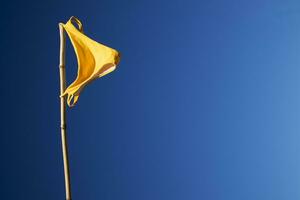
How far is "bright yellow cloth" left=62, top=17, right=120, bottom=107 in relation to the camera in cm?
37

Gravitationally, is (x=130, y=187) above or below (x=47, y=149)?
below

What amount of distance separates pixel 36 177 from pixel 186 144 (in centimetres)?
51

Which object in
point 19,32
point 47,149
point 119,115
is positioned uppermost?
point 19,32

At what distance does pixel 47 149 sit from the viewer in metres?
1.11

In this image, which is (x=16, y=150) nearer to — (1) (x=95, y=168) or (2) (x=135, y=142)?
(1) (x=95, y=168)

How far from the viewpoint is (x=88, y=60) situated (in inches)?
15.2

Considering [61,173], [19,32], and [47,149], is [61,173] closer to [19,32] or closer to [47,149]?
[47,149]

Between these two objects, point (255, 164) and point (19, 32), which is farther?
point (255, 164)

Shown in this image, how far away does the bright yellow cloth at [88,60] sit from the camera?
370 mm

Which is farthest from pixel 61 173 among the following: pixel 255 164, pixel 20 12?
pixel 255 164

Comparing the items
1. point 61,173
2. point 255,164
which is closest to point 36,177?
point 61,173

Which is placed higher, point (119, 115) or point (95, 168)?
point (119, 115)

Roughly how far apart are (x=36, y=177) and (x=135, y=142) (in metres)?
0.34

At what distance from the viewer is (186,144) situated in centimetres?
119
